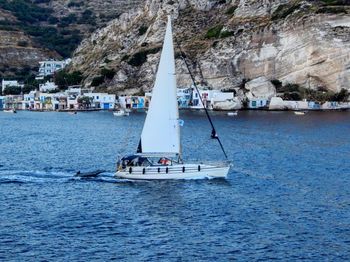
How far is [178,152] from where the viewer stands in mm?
48594

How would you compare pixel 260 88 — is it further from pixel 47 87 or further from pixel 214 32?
pixel 47 87

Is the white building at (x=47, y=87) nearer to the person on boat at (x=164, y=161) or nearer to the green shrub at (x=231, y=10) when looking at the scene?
the green shrub at (x=231, y=10)

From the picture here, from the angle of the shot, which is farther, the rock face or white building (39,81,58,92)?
white building (39,81,58,92)

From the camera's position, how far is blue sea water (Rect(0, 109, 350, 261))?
1250 inches

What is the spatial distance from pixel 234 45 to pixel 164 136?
9685cm

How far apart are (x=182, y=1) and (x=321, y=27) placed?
46947 mm

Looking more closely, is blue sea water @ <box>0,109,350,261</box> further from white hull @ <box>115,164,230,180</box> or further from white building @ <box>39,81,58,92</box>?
white building @ <box>39,81,58,92</box>

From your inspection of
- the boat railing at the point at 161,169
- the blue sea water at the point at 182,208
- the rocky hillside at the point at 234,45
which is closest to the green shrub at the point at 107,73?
the rocky hillside at the point at 234,45

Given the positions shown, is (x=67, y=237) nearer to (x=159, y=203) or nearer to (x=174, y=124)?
(x=159, y=203)

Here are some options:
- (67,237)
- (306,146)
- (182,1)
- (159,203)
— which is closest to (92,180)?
(159,203)

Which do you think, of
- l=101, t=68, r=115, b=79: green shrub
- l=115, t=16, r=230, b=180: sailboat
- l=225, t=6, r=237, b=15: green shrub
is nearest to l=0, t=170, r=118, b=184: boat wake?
l=115, t=16, r=230, b=180: sailboat

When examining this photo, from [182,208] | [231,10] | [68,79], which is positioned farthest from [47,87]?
[182,208]

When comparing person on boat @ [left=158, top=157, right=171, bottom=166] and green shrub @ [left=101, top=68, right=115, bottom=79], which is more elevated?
green shrub @ [left=101, top=68, right=115, bottom=79]

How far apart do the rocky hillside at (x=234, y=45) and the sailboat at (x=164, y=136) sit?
85035 mm
